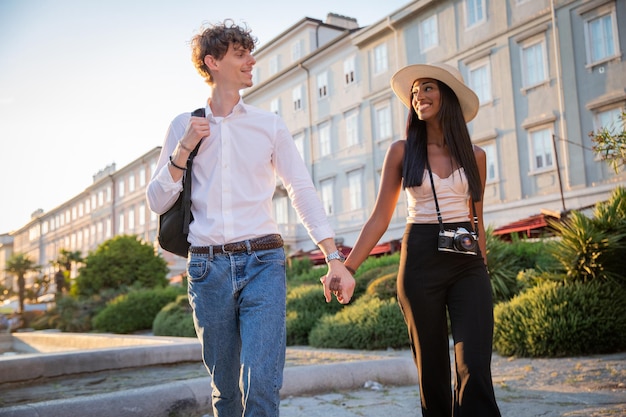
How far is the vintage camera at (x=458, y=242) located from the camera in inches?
122

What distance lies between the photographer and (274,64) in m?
38.8

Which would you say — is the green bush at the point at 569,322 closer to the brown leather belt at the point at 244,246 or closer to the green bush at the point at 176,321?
the brown leather belt at the point at 244,246

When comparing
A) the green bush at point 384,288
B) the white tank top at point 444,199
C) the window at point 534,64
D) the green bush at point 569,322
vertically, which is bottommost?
the green bush at point 569,322

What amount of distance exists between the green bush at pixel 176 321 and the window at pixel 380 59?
14.7m

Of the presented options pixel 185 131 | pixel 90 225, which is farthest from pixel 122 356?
pixel 90 225

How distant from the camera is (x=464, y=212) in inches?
131

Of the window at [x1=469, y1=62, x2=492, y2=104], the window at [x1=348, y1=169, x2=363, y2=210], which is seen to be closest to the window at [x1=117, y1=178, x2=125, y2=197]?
the window at [x1=348, y1=169, x2=363, y2=210]

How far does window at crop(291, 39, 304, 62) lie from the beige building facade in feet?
0.23

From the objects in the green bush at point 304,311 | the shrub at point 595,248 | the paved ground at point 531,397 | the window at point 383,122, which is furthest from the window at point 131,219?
the paved ground at point 531,397

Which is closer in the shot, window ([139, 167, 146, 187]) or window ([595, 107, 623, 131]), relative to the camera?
window ([595, 107, 623, 131])

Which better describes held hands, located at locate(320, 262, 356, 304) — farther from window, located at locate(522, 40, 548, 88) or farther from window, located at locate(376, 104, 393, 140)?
window, located at locate(376, 104, 393, 140)

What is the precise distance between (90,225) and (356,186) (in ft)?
151

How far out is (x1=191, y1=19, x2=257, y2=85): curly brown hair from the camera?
2947 mm

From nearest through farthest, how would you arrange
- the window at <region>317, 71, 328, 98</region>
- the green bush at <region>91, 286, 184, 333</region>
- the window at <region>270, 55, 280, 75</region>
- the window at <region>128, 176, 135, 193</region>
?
1. the green bush at <region>91, 286, 184, 333</region>
2. the window at <region>317, 71, 328, 98</region>
3. the window at <region>270, 55, 280, 75</region>
4. the window at <region>128, 176, 135, 193</region>
